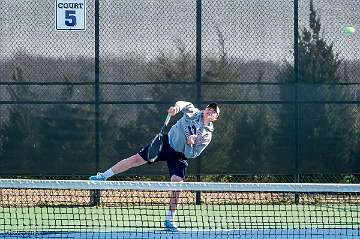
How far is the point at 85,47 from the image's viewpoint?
10555 millimetres

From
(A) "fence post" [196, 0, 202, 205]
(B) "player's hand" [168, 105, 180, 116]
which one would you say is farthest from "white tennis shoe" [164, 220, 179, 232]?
(A) "fence post" [196, 0, 202, 205]

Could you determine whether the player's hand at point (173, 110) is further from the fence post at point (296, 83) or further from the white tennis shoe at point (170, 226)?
the fence post at point (296, 83)

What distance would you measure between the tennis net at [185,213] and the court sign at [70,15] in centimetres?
201

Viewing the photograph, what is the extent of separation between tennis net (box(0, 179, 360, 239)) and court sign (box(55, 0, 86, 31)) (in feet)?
6.61

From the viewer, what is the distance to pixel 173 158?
28.3 feet

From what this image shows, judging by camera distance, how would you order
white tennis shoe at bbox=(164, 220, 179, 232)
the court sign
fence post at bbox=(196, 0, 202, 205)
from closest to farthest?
1. white tennis shoe at bbox=(164, 220, 179, 232)
2. the court sign
3. fence post at bbox=(196, 0, 202, 205)

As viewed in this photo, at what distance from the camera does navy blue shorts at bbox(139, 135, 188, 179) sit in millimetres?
8570

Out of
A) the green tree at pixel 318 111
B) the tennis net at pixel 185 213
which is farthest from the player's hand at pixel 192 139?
the green tree at pixel 318 111

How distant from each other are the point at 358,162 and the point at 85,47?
364cm

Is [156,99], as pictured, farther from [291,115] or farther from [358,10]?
[358,10]

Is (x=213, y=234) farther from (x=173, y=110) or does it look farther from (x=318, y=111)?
(x=318, y=111)

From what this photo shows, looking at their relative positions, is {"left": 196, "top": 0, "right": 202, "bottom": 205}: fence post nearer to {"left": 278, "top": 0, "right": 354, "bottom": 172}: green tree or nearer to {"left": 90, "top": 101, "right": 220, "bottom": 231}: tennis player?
{"left": 278, "top": 0, "right": 354, "bottom": 172}: green tree

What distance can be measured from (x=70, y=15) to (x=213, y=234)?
382 centimetres

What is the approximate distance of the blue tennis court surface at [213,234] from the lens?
7656 mm
